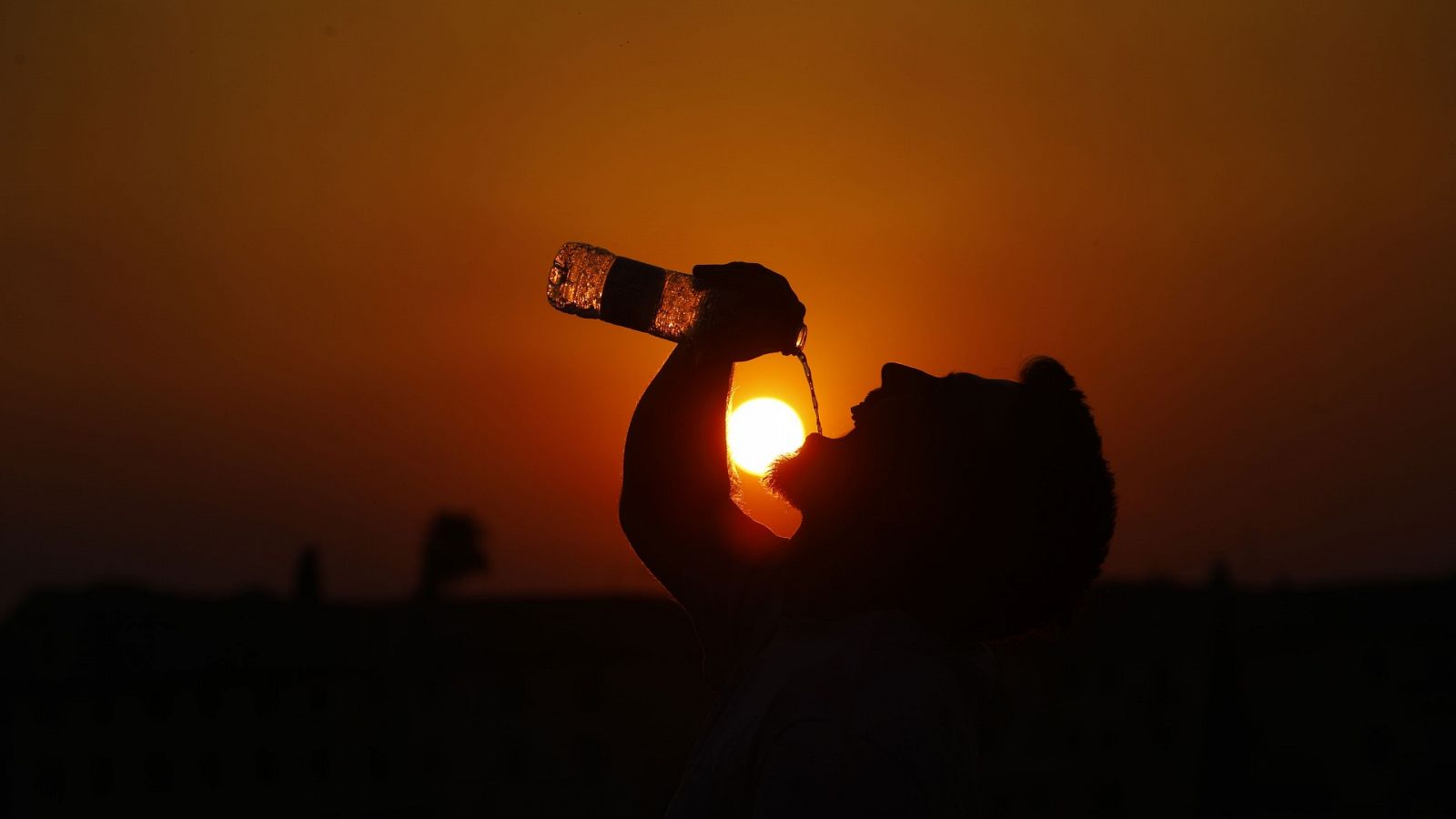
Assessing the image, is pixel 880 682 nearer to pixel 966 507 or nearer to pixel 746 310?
pixel 966 507

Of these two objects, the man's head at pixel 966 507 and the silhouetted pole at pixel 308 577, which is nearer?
the man's head at pixel 966 507

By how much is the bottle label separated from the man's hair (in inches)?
61.2

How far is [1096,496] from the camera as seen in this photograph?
8.32 ft

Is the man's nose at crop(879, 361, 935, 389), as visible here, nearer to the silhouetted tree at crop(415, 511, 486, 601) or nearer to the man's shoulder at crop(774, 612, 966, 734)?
the man's shoulder at crop(774, 612, 966, 734)

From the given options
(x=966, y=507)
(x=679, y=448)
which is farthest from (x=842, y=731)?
(x=679, y=448)

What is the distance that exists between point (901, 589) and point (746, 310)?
79 cm

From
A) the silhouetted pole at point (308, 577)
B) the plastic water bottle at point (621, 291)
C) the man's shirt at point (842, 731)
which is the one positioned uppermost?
the plastic water bottle at point (621, 291)

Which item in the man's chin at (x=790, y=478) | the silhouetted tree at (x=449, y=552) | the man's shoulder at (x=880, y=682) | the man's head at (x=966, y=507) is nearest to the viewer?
the man's shoulder at (x=880, y=682)

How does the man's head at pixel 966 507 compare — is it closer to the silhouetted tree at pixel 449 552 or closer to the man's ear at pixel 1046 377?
the man's ear at pixel 1046 377

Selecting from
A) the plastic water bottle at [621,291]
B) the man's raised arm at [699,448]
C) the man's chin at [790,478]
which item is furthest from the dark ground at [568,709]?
the man's chin at [790,478]

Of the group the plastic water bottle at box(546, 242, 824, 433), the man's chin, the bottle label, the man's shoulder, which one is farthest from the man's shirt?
the bottle label

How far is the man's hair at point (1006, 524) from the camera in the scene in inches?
96.8

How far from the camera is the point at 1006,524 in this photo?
2467 mm

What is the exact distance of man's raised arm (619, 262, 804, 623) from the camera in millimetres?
3012
